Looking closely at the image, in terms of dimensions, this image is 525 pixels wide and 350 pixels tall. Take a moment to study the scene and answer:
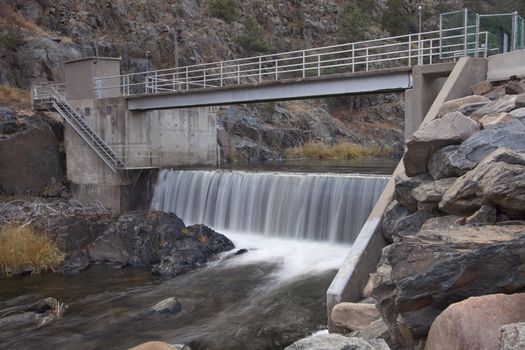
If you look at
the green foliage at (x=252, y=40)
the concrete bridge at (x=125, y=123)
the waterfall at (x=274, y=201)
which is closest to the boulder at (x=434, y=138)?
the waterfall at (x=274, y=201)

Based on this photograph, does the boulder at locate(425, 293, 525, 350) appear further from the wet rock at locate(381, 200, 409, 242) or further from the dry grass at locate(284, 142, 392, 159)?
the dry grass at locate(284, 142, 392, 159)

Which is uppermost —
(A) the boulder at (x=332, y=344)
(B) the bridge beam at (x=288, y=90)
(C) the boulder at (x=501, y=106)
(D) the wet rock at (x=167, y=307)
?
(B) the bridge beam at (x=288, y=90)

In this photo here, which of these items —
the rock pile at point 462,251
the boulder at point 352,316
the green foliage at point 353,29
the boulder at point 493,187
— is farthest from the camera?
the green foliage at point 353,29

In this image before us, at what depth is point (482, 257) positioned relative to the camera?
22.2 feet

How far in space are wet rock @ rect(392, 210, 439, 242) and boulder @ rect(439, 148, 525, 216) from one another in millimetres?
659

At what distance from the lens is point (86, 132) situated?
26406mm

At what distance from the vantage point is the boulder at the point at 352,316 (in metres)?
8.78

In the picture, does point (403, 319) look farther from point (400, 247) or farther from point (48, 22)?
point (48, 22)

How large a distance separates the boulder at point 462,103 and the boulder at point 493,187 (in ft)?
14.2

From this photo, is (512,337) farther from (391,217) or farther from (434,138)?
(391,217)

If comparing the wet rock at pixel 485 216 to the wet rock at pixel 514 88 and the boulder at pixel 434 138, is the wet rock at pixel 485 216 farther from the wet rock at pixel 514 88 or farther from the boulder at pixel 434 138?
the wet rock at pixel 514 88

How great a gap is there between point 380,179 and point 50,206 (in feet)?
45.6

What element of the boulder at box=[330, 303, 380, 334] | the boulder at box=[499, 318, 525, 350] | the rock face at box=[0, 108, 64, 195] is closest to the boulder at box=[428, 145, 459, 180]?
the boulder at box=[330, 303, 380, 334]

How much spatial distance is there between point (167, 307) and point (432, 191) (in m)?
7.76
